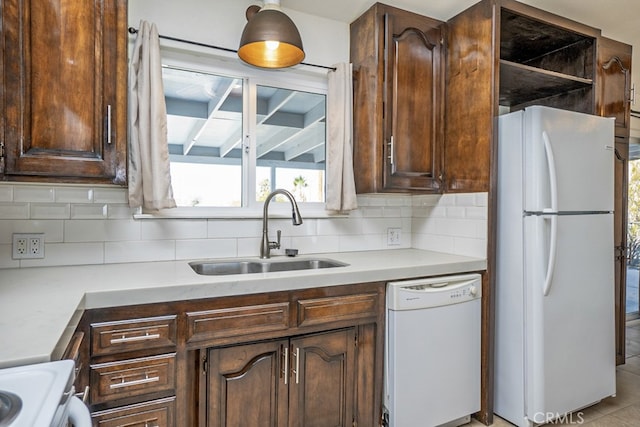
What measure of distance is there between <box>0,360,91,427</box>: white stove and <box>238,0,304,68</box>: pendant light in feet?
4.62

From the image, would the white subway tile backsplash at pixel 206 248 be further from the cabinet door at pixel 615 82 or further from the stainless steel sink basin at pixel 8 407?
the cabinet door at pixel 615 82

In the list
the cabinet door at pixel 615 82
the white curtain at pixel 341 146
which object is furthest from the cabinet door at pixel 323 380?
the cabinet door at pixel 615 82

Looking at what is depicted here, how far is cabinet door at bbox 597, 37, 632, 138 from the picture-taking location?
254 cm

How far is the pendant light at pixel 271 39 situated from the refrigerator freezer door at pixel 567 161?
123 cm

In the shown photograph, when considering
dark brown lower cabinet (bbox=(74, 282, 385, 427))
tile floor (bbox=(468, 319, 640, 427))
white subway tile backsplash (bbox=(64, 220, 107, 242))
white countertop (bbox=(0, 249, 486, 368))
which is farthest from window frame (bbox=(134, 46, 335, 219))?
tile floor (bbox=(468, 319, 640, 427))

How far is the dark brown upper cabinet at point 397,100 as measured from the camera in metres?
2.21

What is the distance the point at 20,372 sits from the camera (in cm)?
74

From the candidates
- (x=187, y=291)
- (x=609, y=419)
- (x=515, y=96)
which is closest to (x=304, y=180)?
(x=187, y=291)

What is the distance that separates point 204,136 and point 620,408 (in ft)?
9.44

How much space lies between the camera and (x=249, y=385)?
61.4 inches

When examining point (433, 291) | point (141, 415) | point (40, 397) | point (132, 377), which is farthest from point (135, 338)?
point (433, 291)

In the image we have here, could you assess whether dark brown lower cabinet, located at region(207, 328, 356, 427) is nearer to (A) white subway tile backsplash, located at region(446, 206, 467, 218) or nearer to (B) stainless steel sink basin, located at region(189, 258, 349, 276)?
(B) stainless steel sink basin, located at region(189, 258, 349, 276)

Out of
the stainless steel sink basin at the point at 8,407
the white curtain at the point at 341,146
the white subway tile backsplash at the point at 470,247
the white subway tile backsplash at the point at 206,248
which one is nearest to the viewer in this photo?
the stainless steel sink basin at the point at 8,407

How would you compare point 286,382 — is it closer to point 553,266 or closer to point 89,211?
point 89,211
